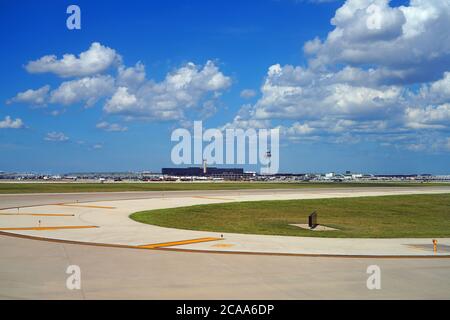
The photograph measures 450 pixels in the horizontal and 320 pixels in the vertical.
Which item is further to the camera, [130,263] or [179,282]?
[130,263]

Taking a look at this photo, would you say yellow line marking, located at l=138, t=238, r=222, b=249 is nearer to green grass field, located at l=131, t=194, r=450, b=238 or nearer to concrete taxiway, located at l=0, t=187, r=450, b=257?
concrete taxiway, located at l=0, t=187, r=450, b=257

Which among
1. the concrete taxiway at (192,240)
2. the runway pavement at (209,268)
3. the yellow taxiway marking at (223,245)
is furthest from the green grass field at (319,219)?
the yellow taxiway marking at (223,245)

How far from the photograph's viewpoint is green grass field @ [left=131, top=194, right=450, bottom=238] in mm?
26000

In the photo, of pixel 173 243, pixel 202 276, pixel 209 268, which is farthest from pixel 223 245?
pixel 202 276

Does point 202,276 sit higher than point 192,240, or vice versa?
point 202,276

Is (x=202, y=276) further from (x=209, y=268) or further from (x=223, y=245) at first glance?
(x=223, y=245)

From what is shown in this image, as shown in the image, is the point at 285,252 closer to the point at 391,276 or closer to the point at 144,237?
the point at 391,276

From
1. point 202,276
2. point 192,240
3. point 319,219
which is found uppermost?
point 202,276

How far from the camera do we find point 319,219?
33.2 metres

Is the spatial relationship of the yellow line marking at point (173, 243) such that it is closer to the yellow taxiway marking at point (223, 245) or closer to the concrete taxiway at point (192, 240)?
the concrete taxiway at point (192, 240)

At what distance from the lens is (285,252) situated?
18.5 m
